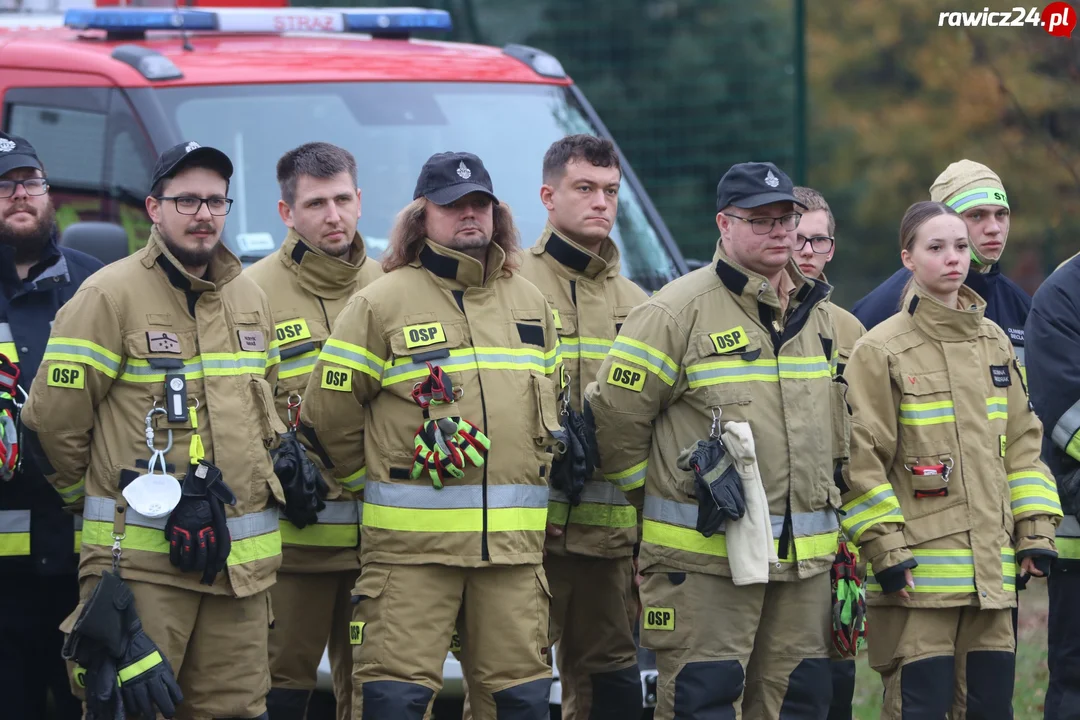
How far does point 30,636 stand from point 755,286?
9.32 feet

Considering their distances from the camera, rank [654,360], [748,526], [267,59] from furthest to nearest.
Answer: [267,59], [654,360], [748,526]

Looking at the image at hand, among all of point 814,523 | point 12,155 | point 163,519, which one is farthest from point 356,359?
point 814,523

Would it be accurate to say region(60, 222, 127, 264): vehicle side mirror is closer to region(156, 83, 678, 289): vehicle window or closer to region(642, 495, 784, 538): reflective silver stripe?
region(156, 83, 678, 289): vehicle window

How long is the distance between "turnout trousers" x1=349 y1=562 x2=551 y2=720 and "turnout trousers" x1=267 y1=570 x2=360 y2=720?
67 centimetres

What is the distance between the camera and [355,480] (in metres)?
6.08

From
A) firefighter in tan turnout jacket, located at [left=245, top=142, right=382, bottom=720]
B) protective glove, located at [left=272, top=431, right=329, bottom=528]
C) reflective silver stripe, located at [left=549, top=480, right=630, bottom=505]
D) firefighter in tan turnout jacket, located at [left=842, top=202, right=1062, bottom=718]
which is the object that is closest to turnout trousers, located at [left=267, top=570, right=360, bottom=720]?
firefighter in tan turnout jacket, located at [left=245, top=142, right=382, bottom=720]

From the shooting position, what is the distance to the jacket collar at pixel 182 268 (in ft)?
18.4

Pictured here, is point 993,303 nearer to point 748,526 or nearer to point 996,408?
point 996,408

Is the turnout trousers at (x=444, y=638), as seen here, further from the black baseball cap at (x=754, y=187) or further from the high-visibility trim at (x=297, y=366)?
the black baseball cap at (x=754, y=187)

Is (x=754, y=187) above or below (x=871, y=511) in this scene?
above

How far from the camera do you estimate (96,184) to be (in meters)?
7.76

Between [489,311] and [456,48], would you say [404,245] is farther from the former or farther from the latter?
[456,48]

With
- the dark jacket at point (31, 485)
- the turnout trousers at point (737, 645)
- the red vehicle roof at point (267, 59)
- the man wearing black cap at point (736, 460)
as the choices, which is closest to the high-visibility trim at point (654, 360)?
the man wearing black cap at point (736, 460)

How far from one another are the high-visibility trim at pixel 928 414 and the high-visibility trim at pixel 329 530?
1986 millimetres
